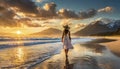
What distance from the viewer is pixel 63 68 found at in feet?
42.3

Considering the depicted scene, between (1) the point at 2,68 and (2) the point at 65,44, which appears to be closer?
(1) the point at 2,68

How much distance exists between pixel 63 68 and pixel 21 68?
6.86ft

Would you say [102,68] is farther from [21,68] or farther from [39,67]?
[21,68]

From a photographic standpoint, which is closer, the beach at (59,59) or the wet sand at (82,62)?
the wet sand at (82,62)

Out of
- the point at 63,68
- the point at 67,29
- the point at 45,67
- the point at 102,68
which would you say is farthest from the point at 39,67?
the point at 67,29


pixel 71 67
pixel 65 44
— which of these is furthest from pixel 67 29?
pixel 71 67

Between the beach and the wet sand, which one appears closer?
the wet sand

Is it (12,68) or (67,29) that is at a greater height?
(67,29)

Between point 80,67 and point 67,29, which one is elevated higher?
point 67,29

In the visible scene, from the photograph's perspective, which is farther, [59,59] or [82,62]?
[59,59]

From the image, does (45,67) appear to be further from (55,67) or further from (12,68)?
(12,68)

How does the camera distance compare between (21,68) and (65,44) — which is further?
(65,44)

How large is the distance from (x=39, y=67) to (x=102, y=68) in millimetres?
3147

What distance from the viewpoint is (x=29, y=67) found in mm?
13312
